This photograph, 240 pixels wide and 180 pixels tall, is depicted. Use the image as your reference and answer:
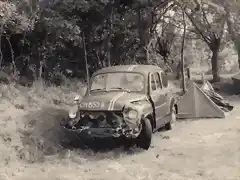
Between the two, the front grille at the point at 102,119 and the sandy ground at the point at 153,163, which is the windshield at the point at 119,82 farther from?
the sandy ground at the point at 153,163

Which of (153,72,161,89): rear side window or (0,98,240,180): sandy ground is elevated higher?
(153,72,161,89): rear side window

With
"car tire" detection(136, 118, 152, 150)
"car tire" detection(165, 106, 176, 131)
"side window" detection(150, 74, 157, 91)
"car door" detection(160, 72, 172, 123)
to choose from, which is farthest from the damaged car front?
"car tire" detection(165, 106, 176, 131)

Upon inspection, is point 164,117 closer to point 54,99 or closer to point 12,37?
point 54,99

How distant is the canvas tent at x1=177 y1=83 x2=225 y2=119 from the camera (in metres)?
13.3

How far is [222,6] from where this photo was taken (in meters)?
20.2

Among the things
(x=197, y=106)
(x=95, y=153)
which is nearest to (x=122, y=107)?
(x=95, y=153)

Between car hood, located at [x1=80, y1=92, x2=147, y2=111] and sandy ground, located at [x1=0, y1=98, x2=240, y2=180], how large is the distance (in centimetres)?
102

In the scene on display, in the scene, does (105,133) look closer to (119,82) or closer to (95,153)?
(95,153)

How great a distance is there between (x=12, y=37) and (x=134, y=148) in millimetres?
7583

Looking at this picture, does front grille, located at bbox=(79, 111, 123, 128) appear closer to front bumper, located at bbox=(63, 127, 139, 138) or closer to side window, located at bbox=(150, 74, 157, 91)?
front bumper, located at bbox=(63, 127, 139, 138)

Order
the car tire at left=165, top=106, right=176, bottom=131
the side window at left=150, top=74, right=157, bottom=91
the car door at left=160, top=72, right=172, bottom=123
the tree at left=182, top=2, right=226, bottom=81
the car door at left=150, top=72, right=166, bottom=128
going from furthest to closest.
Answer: the tree at left=182, top=2, right=226, bottom=81 < the car tire at left=165, top=106, right=176, bottom=131 < the car door at left=160, top=72, right=172, bottom=123 < the side window at left=150, top=74, right=157, bottom=91 < the car door at left=150, top=72, right=166, bottom=128

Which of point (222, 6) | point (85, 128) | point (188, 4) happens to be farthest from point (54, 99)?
point (222, 6)

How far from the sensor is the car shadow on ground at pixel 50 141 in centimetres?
913

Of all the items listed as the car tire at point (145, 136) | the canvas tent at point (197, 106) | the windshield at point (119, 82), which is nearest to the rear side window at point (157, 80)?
the windshield at point (119, 82)
